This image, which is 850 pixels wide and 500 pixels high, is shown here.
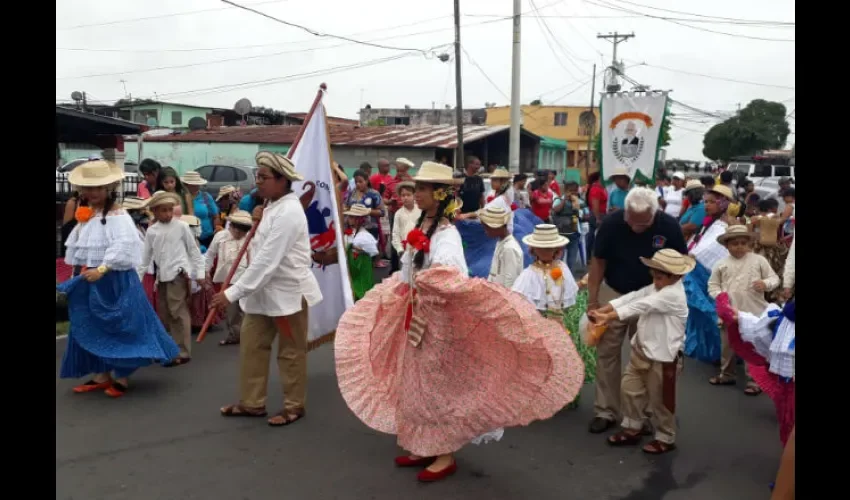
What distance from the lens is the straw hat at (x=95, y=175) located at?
5.89 metres

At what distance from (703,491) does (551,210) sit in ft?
25.3

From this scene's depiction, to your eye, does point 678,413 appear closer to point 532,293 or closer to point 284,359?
point 532,293

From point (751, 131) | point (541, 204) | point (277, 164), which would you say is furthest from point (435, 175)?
point (751, 131)

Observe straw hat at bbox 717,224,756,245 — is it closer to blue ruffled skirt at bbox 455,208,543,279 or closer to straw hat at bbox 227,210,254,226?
blue ruffled skirt at bbox 455,208,543,279

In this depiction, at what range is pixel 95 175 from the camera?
19.5 feet

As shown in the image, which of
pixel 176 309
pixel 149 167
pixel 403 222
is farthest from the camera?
pixel 403 222

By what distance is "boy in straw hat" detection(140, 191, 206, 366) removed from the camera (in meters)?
7.04

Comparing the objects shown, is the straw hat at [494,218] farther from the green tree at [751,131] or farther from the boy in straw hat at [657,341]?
the green tree at [751,131]

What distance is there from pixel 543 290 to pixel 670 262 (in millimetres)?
1085

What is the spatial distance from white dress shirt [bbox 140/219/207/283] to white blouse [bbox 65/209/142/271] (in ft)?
3.13

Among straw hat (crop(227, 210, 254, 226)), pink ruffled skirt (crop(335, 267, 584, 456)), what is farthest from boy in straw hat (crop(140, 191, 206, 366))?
pink ruffled skirt (crop(335, 267, 584, 456))

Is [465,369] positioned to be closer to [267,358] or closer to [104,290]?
[267,358]

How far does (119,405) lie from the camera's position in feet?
19.6
